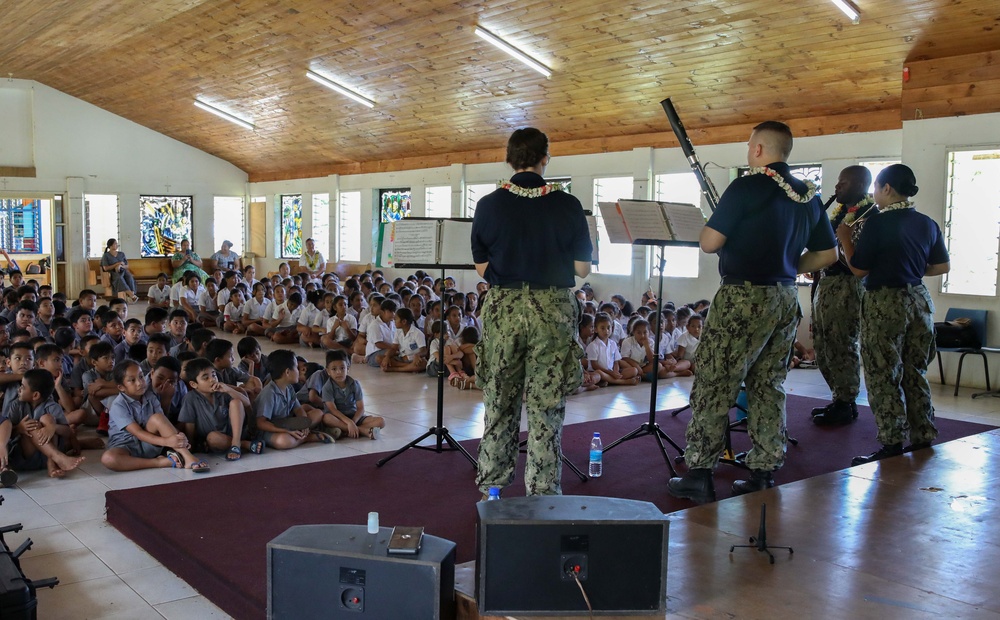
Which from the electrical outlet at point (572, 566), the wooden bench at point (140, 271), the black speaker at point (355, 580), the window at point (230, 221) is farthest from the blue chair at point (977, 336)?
the window at point (230, 221)

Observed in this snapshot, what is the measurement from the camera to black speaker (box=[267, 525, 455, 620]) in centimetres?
255

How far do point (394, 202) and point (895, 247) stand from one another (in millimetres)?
13317

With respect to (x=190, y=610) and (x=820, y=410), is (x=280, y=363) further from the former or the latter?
(x=820, y=410)

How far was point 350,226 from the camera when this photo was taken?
18.5 metres

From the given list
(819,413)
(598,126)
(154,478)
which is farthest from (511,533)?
(598,126)

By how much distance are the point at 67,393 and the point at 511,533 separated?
458 centimetres

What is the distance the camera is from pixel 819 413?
6.32m

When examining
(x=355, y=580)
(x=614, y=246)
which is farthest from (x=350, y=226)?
(x=355, y=580)

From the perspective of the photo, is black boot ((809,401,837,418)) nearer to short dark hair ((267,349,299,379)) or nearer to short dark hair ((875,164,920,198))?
short dark hair ((875,164,920,198))

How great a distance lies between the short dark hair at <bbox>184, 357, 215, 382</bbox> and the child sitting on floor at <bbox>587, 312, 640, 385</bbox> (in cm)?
385

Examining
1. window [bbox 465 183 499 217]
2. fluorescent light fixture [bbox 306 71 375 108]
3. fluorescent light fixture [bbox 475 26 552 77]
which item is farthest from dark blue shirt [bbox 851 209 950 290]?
window [bbox 465 183 499 217]

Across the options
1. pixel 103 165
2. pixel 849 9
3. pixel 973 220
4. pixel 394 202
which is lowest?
pixel 973 220

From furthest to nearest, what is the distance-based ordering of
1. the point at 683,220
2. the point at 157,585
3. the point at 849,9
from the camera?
the point at 849,9, the point at 683,220, the point at 157,585

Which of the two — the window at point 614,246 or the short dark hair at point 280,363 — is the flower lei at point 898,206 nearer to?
the short dark hair at point 280,363
